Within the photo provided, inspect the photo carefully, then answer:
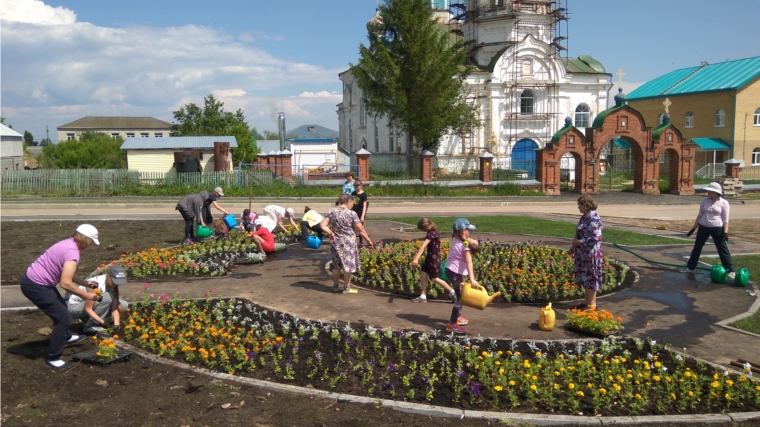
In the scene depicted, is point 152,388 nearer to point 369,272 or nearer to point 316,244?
point 369,272

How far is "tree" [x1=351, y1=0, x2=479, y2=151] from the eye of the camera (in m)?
36.5

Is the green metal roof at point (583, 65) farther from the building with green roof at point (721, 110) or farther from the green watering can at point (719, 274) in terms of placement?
the green watering can at point (719, 274)

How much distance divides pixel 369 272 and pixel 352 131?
4645 centimetres

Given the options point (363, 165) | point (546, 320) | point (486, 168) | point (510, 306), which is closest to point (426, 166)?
A: point (486, 168)

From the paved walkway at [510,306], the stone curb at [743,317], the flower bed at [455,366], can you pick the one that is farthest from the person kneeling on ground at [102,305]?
the stone curb at [743,317]

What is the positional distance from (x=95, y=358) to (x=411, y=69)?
106 ft

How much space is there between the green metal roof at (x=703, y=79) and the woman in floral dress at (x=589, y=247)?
155ft

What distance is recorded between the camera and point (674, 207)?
2866cm

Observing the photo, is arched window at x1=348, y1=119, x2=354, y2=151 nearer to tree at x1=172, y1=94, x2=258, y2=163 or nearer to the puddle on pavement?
tree at x1=172, y1=94, x2=258, y2=163

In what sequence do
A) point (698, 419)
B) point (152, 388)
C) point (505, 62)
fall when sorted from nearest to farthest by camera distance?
1. point (698, 419)
2. point (152, 388)
3. point (505, 62)

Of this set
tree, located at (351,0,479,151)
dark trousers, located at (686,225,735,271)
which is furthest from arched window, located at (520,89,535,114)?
dark trousers, located at (686,225,735,271)

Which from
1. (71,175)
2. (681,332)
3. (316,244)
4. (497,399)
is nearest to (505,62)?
(71,175)

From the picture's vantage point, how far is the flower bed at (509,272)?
998 cm

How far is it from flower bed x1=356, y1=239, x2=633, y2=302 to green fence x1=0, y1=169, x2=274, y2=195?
63.7 ft
